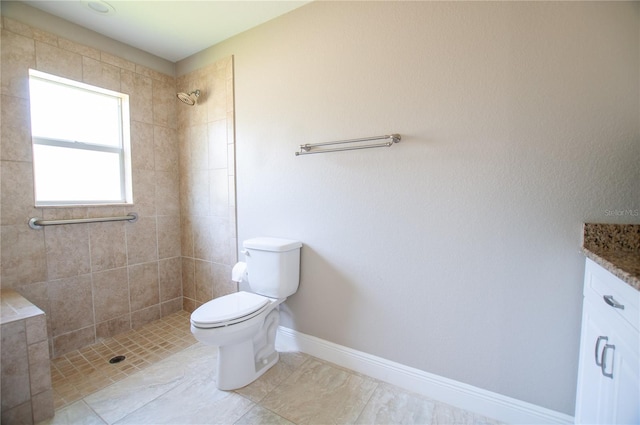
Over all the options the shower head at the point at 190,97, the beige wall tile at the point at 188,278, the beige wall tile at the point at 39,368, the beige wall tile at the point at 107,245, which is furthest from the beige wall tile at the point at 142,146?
the beige wall tile at the point at 39,368

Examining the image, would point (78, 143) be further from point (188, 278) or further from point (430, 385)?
point (430, 385)

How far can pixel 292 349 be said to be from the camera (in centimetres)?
196

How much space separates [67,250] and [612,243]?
10.1 ft

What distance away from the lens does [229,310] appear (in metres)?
1.55

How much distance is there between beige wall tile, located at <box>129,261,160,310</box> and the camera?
229 centimetres

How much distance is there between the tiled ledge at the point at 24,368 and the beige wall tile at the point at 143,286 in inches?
35.4

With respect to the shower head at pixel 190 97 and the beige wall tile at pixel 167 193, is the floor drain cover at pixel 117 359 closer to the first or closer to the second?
the beige wall tile at pixel 167 193

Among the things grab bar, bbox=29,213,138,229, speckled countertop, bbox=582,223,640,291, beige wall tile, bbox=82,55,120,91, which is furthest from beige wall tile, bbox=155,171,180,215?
speckled countertop, bbox=582,223,640,291

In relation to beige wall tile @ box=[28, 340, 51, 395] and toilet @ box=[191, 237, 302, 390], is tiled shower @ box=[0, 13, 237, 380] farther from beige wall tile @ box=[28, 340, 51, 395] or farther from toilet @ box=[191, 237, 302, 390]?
beige wall tile @ box=[28, 340, 51, 395]

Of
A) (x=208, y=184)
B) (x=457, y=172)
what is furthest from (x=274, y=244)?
(x=457, y=172)

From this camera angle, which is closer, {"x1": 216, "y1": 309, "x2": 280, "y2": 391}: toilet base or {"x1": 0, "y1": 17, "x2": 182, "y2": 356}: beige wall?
{"x1": 216, "y1": 309, "x2": 280, "y2": 391}: toilet base

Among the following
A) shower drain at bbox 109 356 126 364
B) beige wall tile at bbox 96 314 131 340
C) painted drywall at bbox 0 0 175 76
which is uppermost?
painted drywall at bbox 0 0 175 76

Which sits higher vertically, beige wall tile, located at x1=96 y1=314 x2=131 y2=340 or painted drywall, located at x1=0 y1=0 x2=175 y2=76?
painted drywall, located at x1=0 y1=0 x2=175 y2=76

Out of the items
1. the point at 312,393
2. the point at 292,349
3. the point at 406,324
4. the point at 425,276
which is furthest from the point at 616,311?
the point at 292,349
